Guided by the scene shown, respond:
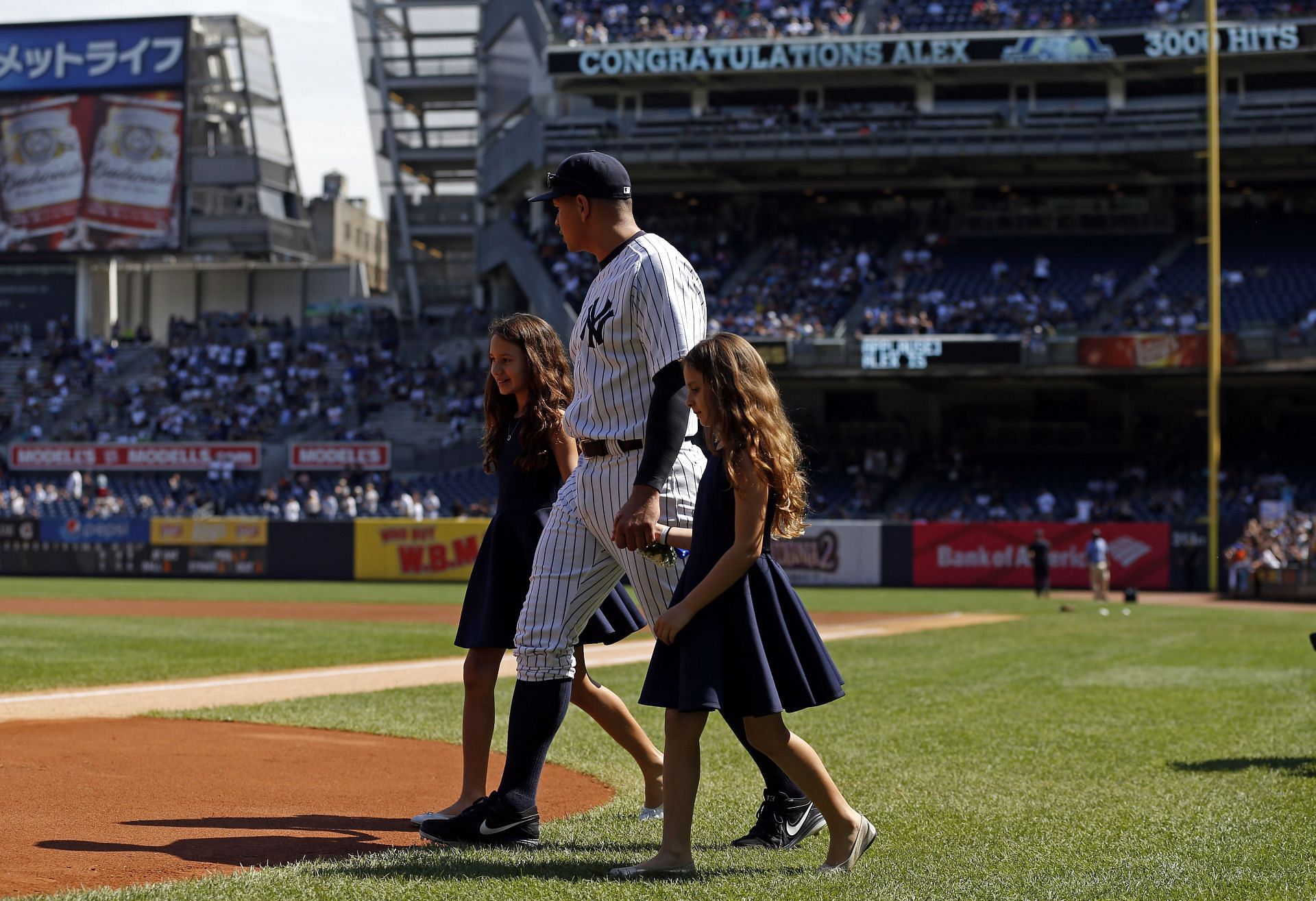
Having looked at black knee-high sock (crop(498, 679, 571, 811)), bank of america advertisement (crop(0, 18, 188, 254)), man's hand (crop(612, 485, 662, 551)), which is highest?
bank of america advertisement (crop(0, 18, 188, 254))

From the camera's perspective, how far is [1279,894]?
171 inches

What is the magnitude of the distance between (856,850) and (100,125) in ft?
164

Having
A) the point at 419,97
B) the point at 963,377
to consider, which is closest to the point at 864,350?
the point at 963,377

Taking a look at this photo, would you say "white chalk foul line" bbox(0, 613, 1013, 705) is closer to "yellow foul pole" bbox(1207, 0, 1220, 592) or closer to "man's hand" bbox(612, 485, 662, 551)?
"man's hand" bbox(612, 485, 662, 551)

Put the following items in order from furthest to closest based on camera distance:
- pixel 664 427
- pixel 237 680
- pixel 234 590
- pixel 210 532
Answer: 1. pixel 210 532
2. pixel 234 590
3. pixel 237 680
4. pixel 664 427

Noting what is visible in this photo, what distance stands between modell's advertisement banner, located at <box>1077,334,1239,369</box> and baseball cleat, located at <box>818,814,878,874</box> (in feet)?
107

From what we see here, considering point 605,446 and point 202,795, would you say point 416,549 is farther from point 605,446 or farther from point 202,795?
point 605,446

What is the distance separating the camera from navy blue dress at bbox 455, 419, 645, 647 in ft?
17.9

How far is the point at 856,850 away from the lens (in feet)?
15.3

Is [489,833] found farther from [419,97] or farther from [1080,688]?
[419,97]

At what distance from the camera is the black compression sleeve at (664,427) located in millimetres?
4734

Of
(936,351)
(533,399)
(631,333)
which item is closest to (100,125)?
(936,351)

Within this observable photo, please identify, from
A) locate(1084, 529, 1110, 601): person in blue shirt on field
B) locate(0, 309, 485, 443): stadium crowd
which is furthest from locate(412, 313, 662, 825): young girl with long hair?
locate(0, 309, 485, 443): stadium crowd

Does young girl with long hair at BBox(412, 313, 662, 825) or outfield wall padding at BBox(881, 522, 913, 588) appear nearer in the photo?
young girl with long hair at BBox(412, 313, 662, 825)
